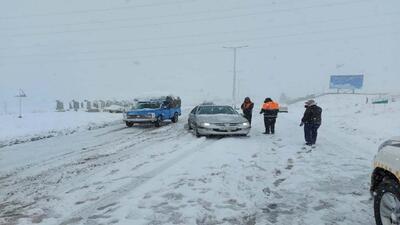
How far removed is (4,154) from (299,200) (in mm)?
9581

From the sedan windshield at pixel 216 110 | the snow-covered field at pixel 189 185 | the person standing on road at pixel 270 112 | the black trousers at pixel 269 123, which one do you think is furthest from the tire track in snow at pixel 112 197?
the sedan windshield at pixel 216 110

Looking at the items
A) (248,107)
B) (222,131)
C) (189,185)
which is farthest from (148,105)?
(189,185)

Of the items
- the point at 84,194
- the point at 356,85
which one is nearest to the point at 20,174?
the point at 84,194

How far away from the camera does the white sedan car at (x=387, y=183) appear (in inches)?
188

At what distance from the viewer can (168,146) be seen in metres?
14.3

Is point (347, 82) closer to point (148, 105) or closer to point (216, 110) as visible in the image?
point (148, 105)

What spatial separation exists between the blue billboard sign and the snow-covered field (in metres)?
80.7

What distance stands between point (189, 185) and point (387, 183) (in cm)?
380

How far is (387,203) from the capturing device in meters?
5.01

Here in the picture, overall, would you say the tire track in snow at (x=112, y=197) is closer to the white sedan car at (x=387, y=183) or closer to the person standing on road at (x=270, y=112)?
the white sedan car at (x=387, y=183)

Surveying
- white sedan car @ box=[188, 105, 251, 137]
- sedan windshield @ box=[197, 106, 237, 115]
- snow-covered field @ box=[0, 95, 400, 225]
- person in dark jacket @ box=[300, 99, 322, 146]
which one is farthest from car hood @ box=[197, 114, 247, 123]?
snow-covered field @ box=[0, 95, 400, 225]

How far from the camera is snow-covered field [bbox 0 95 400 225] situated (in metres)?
6.24

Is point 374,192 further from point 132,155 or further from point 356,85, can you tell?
point 356,85

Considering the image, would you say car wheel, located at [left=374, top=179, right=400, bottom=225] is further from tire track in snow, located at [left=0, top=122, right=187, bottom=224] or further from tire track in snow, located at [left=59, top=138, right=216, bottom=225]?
tire track in snow, located at [left=0, top=122, right=187, bottom=224]
